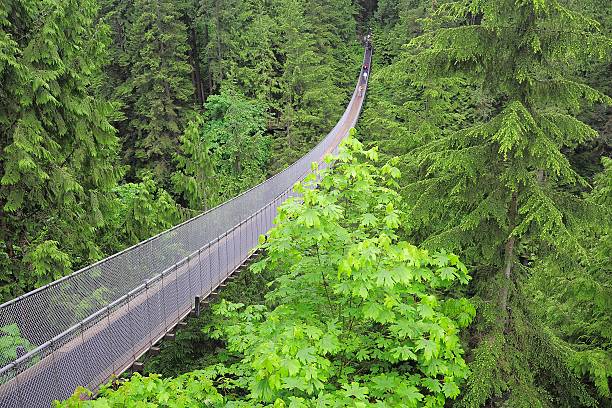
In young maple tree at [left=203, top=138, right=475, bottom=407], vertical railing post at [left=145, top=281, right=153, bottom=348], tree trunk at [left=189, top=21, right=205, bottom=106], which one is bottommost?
vertical railing post at [left=145, top=281, right=153, bottom=348]

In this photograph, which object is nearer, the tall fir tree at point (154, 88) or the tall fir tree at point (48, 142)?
the tall fir tree at point (48, 142)

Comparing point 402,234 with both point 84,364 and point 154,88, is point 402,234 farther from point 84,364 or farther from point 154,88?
point 154,88

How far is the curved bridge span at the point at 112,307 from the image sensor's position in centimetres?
546

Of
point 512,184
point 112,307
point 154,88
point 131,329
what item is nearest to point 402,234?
point 512,184

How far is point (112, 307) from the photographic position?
682 centimetres

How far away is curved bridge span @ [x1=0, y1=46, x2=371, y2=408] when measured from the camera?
5457mm

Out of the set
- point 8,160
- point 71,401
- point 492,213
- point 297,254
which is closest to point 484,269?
point 492,213

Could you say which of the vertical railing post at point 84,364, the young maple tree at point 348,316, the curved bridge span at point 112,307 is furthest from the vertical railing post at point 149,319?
the young maple tree at point 348,316

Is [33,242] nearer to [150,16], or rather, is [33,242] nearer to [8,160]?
[8,160]

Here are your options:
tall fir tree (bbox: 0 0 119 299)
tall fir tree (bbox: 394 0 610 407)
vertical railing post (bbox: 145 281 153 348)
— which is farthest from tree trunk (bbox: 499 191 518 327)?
tall fir tree (bbox: 0 0 119 299)

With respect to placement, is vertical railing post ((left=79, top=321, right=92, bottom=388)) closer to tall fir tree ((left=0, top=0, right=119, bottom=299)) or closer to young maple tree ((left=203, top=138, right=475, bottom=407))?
young maple tree ((left=203, top=138, right=475, bottom=407))

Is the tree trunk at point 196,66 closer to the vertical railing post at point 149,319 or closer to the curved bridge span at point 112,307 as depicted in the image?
the curved bridge span at point 112,307

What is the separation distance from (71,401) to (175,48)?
25.3 m

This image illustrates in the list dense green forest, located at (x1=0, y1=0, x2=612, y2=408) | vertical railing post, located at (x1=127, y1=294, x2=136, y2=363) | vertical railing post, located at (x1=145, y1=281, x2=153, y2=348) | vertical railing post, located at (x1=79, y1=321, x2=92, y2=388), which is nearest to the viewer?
dense green forest, located at (x1=0, y1=0, x2=612, y2=408)
